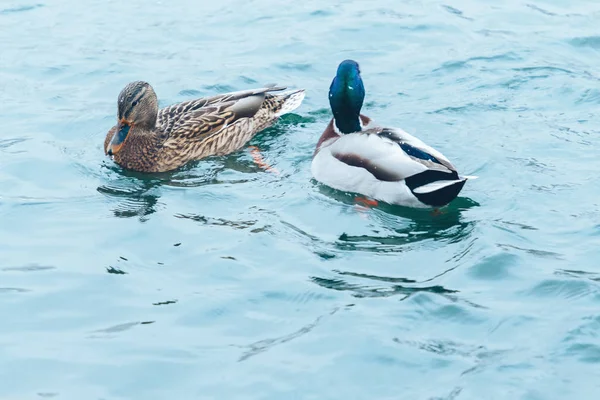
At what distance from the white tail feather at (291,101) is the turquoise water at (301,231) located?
19 cm

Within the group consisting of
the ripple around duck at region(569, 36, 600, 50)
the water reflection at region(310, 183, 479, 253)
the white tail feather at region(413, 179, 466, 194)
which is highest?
the ripple around duck at region(569, 36, 600, 50)

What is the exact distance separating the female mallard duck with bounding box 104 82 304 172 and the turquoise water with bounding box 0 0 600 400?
0.24 metres

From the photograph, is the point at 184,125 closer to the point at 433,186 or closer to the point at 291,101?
the point at 291,101

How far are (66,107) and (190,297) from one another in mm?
5127

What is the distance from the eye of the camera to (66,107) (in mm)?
11664

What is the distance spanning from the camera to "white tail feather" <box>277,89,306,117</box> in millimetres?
11133

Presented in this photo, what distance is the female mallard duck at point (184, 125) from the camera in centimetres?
1001

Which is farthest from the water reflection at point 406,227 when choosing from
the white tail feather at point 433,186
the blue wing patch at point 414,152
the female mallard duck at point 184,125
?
the female mallard duck at point 184,125

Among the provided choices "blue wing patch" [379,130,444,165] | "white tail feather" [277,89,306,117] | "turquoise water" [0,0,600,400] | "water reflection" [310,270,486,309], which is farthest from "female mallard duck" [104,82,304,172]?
"water reflection" [310,270,486,309]

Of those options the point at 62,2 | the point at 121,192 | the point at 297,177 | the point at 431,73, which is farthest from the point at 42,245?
the point at 62,2

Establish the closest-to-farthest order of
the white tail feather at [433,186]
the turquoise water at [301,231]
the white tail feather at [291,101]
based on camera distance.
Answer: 1. the turquoise water at [301,231]
2. the white tail feather at [433,186]
3. the white tail feather at [291,101]

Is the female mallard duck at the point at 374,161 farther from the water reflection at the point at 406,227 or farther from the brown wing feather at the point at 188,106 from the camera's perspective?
the brown wing feather at the point at 188,106

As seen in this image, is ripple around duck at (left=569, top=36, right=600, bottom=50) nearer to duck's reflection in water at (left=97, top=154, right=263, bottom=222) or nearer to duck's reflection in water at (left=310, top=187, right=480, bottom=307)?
duck's reflection in water at (left=310, top=187, right=480, bottom=307)

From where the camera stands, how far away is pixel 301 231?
8.42 metres
